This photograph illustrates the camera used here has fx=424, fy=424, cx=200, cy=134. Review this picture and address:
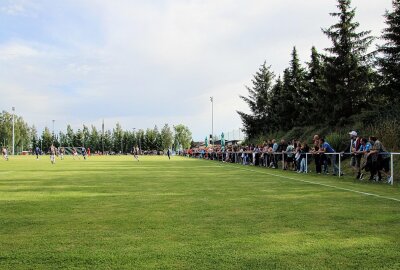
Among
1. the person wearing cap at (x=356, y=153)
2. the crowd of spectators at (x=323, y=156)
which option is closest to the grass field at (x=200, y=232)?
the crowd of spectators at (x=323, y=156)

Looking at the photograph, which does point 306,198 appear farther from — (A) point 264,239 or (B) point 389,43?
(B) point 389,43

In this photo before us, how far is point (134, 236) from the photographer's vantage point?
588 centimetres

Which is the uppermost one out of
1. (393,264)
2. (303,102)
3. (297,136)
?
(303,102)

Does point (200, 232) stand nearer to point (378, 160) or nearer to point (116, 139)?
point (378, 160)

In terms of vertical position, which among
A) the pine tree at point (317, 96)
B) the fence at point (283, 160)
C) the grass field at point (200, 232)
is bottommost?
the grass field at point (200, 232)

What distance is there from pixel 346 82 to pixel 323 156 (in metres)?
13.0

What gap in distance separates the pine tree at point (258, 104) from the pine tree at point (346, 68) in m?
23.4

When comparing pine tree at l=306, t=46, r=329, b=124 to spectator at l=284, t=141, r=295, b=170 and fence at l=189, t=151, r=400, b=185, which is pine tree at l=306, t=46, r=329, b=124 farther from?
spectator at l=284, t=141, r=295, b=170

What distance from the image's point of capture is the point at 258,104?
66.0m

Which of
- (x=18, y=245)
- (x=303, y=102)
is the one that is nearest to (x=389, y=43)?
(x=303, y=102)

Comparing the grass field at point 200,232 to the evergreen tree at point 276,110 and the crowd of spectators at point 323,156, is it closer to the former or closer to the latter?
the crowd of spectators at point 323,156

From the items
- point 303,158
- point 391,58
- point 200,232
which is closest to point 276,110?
point 391,58

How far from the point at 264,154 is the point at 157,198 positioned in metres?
22.5

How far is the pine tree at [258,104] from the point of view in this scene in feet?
198
